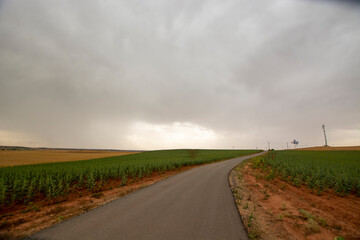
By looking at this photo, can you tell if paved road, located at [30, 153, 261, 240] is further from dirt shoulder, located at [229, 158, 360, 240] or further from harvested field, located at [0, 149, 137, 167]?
harvested field, located at [0, 149, 137, 167]

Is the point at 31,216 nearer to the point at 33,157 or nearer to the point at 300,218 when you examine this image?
the point at 300,218

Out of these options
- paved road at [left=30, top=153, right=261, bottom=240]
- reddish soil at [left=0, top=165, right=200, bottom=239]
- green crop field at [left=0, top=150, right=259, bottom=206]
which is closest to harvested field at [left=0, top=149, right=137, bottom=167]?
green crop field at [left=0, top=150, right=259, bottom=206]

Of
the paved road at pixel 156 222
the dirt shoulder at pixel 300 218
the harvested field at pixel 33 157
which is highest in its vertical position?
the paved road at pixel 156 222

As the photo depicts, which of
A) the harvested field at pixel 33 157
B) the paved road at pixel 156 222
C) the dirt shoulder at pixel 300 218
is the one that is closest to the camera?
the paved road at pixel 156 222

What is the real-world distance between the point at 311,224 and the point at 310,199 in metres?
4.33

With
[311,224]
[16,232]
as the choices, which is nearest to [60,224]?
[16,232]

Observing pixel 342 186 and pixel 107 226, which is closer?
pixel 107 226

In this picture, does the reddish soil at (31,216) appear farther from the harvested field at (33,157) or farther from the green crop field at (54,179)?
the harvested field at (33,157)

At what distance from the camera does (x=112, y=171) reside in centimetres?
1355

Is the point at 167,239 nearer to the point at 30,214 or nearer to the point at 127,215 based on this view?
the point at 127,215

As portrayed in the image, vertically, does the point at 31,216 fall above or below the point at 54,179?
below

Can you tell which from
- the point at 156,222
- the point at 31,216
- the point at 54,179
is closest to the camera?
the point at 156,222

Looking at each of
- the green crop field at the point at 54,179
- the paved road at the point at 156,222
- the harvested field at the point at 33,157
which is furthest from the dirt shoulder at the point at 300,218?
the harvested field at the point at 33,157

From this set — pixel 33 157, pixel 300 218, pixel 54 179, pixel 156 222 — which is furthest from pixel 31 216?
pixel 33 157
